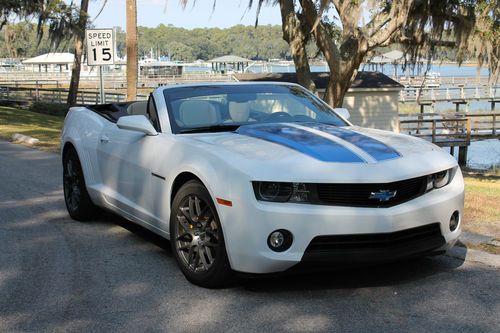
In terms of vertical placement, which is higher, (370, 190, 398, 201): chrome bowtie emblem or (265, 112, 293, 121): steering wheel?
(265, 112, 293, 121): steering wheel

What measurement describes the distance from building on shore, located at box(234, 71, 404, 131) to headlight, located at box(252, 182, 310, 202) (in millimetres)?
28317

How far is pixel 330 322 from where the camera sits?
3.98 m

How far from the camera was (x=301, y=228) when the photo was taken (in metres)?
4.14

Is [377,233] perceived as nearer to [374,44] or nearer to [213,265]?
[213,265]

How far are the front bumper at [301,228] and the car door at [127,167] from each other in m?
1.32

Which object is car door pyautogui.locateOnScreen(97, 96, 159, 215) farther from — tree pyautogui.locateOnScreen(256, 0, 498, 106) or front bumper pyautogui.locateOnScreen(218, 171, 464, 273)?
tree pyautogui.locateOnScreen(256, 0, 498, 106)

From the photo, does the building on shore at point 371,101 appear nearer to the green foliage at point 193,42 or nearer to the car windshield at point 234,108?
the car windshield at point 234,108

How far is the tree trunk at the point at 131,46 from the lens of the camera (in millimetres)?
17984

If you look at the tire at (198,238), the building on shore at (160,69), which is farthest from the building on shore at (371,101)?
the building on shore at (160,69)

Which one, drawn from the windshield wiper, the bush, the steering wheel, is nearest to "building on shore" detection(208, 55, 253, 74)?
the bush

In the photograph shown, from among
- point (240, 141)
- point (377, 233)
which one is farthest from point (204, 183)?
point (377, 233)

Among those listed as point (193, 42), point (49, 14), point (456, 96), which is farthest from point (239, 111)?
point (193, 42)

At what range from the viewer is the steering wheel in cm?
565

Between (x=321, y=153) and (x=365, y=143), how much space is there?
1.66 ft
